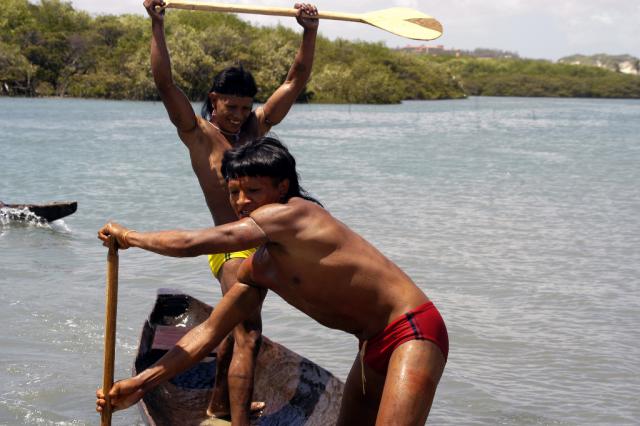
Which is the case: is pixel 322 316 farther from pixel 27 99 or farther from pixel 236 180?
pixel 27 99

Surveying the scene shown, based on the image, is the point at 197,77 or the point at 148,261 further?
the point at 197,77

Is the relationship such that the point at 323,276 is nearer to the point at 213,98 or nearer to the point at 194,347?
the point at 194,347

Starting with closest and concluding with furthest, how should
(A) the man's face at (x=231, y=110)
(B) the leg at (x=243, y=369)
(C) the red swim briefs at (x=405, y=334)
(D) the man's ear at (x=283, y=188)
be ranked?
(C) the red swim briefs at (x=405, y=334), (D) the man's ear at (x=283, y=188), (B) the leg at (x=243, y=369), (A) the man's face at (x=231, y=110)

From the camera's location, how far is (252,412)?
5.41m

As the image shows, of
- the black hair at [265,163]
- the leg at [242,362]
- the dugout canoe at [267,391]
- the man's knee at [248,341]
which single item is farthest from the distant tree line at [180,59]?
the black hair at [265,163]

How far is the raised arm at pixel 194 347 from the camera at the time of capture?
12.9 feet

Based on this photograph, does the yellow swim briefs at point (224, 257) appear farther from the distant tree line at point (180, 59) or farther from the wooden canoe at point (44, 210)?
the distant tree line at point (180, 59)

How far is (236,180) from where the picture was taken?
3.83 meters

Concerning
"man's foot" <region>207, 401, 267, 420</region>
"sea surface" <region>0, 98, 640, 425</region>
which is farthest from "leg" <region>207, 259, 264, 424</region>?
"sea surface" <region>0, 98, 640, 425</region>

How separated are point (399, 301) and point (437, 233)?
10226 millimetres

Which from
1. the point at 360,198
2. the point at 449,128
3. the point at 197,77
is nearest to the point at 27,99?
the point at 197,77

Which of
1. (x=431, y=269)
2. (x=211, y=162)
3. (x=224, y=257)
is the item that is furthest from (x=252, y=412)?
(x=431, y=269)

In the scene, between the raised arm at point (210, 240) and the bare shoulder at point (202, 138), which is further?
the bare shoulder at point (202, 138)

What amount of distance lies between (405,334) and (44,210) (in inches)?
383
